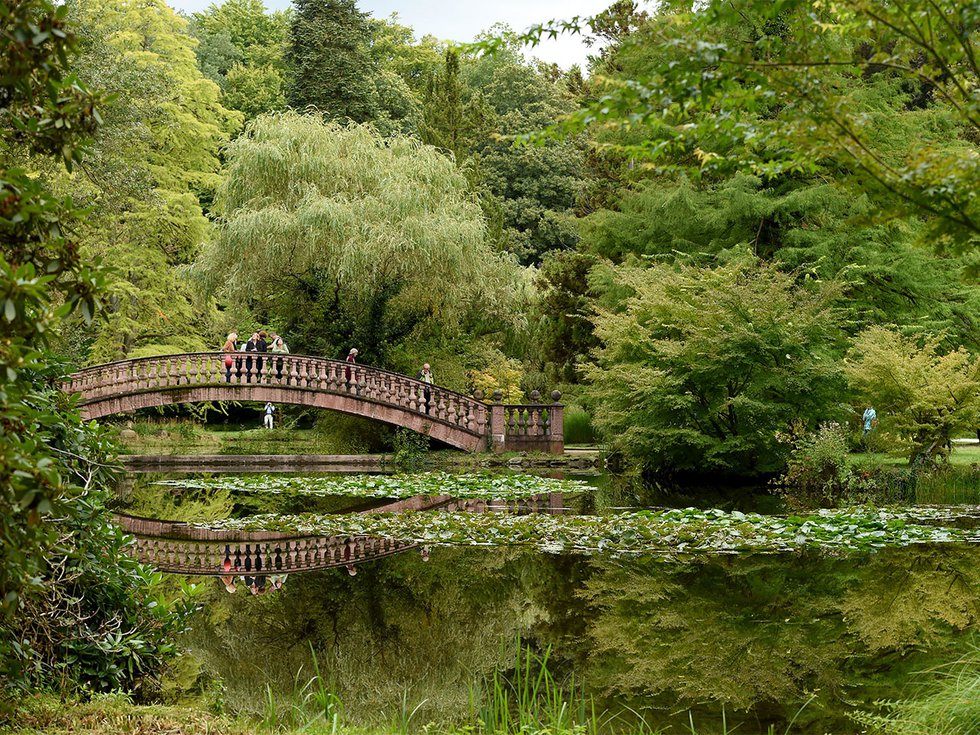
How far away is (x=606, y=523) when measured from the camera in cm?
1216

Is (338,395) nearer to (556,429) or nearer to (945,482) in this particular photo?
(556,429)

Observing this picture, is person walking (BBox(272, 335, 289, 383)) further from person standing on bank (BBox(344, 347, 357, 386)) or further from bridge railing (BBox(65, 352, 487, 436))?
person standing on bank (BBox(344, 347, 357, 386))

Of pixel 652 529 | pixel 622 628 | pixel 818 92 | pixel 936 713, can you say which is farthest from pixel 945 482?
pixel 818 92

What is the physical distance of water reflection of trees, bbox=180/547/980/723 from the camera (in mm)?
6172

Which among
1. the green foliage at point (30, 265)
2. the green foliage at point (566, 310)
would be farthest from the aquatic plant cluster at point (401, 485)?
the green foliage at point (30, 265)

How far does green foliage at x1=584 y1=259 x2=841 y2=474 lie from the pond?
3991 millimetres

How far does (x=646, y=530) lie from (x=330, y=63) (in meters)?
32.5

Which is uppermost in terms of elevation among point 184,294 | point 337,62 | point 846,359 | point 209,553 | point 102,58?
point 337,62

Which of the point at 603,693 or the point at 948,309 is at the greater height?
the point at 948,309

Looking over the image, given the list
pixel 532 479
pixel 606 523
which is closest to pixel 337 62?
pixel 532 479

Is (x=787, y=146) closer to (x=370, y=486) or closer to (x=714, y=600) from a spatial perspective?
(x=714, y=600)

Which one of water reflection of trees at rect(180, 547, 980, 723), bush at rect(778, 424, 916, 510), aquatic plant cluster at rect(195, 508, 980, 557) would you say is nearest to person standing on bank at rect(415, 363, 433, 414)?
bush at rect(778, 424, 916, 510)

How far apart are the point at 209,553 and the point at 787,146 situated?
7769 millimetres

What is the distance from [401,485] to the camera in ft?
57.4
